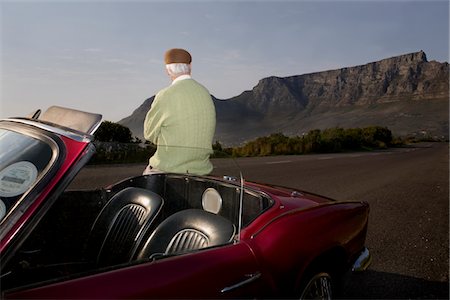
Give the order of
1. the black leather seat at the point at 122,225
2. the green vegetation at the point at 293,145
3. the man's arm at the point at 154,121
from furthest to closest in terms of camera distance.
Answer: the green vegetation at the point at 293,145 < the man's arm at the point at 154,121 < the black leather seat at the point at 122,225

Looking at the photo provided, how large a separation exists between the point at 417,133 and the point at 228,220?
82.3m

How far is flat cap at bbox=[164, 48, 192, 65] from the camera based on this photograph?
3398mm

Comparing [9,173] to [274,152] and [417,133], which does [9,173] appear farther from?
[417,133]

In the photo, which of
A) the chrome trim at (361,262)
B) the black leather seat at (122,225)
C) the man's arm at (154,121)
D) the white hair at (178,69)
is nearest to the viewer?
the black leather seat at (122,225)

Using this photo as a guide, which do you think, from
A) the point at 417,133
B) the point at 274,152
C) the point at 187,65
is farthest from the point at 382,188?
the point at 417,133

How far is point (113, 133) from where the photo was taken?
2361 millimetres

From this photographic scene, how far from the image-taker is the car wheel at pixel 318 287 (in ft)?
8.13

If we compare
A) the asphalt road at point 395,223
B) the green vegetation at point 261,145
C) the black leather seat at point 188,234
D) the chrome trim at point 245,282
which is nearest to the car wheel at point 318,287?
the chrome trim at point 245,282

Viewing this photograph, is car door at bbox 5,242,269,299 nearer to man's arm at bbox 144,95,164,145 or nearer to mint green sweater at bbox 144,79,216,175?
mint green sweater at bbox 144,79,216,175

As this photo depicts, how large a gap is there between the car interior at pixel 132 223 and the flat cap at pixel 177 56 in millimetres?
1028

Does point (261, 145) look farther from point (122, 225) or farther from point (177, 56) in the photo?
point (122, 225)

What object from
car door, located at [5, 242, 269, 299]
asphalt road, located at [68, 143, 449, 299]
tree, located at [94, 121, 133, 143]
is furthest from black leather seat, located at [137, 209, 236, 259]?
tree, located at [94, 121, 133, 143]

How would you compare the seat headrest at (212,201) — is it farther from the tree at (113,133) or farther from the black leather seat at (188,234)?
the tree at (113,133)

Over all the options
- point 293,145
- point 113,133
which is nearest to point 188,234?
point 113,133
